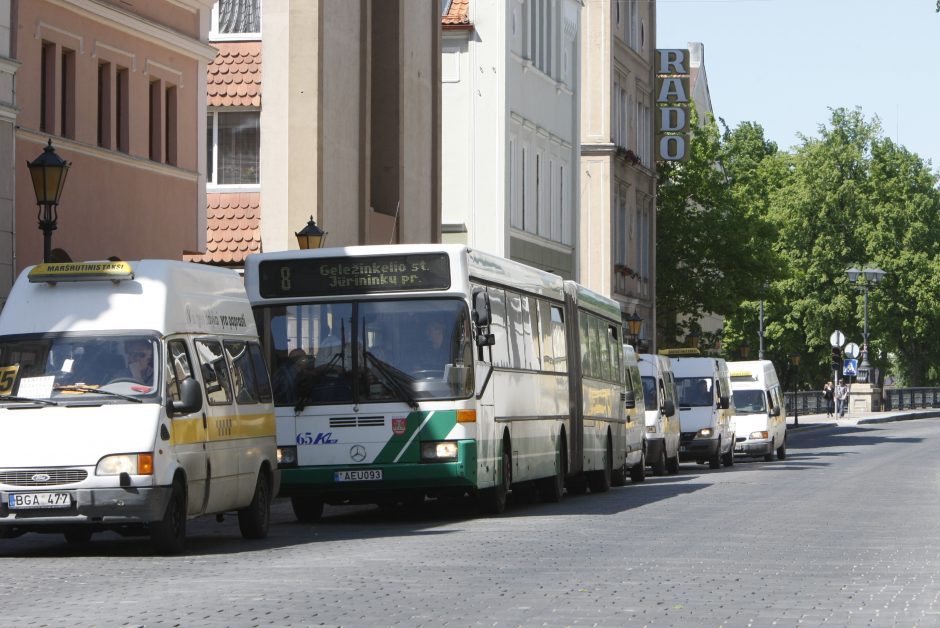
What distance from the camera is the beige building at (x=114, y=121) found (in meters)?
28.9

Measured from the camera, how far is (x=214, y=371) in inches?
734

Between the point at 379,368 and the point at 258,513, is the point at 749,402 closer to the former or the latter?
the point at 379,368

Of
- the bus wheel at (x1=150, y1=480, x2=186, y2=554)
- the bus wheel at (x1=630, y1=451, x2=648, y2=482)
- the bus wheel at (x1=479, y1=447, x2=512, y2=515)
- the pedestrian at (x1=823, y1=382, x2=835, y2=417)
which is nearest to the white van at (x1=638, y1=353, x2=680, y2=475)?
the bus wheel at (x1=630, y1=451, x2=648, y2=482)

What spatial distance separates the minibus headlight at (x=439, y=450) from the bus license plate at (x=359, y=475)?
550 mm

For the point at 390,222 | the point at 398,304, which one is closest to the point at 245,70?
the point at 390,222

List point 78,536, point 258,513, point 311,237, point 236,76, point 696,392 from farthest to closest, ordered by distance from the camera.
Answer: point 696,392 → point 236,76 → point 311,237 → point 258,513 → point 78,536

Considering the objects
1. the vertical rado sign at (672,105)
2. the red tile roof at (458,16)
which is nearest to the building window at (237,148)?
the red tile roof at (458,16)

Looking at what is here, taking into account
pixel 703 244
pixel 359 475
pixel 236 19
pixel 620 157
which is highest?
pixel 620 157

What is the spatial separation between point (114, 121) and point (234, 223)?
7.38 metres

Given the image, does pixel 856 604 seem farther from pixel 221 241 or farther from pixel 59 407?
pixel 221 241

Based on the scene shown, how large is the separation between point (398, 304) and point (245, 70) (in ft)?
60.0

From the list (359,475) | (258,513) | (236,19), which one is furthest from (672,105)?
(258,513)

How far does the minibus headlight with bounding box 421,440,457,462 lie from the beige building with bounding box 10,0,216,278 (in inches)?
306

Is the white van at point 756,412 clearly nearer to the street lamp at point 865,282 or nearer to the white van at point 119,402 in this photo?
the white van at point 119,402
